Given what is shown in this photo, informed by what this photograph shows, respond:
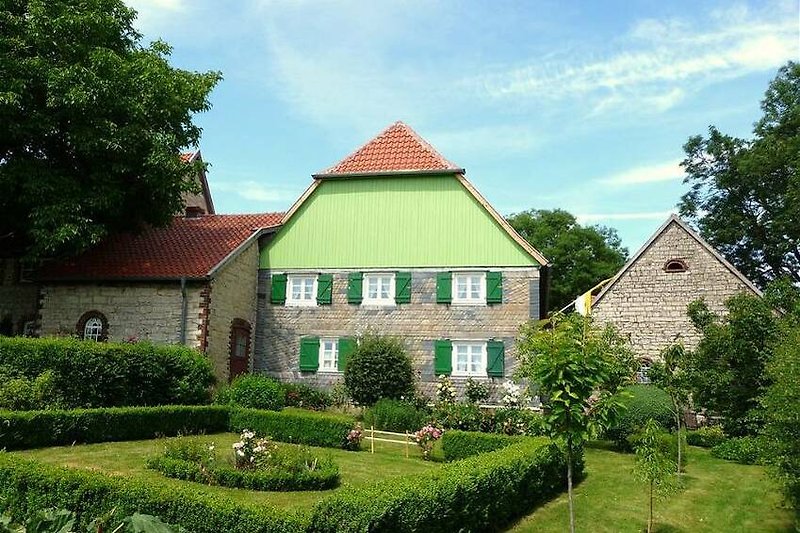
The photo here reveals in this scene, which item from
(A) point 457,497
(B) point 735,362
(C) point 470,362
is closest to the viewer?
(A) point 457,497

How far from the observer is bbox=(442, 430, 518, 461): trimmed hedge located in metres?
15.5

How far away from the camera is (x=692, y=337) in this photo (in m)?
24.0

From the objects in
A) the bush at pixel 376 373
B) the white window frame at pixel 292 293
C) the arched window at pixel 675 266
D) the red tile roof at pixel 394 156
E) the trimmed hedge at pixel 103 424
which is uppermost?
the red tile roof at pixel 394 156

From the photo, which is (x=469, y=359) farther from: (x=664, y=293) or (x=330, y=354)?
(x=664, y=293)

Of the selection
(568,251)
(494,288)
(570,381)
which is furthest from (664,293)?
(568,251)

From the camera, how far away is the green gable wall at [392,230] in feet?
79.4

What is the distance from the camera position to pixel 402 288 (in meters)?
24.6

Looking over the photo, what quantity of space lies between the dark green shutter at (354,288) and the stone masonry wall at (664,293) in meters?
9.32

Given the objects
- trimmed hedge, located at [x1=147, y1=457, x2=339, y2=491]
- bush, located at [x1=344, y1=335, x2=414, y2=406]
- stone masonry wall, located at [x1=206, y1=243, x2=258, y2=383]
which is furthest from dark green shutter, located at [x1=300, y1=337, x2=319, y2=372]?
trimmed hedge, located at [x1=147, y1=457, x2=339, y2=491]

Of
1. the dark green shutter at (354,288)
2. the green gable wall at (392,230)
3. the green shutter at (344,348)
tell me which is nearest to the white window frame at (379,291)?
the dark green shutter at (354,288)

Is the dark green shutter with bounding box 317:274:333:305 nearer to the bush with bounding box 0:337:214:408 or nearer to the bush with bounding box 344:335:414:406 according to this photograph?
the bush with bounding box 344:335:414:406

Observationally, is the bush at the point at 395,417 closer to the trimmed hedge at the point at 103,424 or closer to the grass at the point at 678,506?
the trimmed hedge at the point at 103,424

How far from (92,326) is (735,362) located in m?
21.6

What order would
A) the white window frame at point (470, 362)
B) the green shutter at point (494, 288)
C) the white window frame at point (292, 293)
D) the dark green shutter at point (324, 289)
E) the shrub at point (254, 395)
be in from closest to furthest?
the shrub at point (254, 395)
the white window frame at point (470, 362)
the green shutter at point (494, 288)
the dark green shutter at point (324, 289)
the white window frame at point (292, 293)
